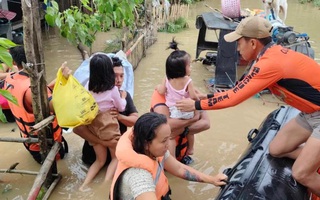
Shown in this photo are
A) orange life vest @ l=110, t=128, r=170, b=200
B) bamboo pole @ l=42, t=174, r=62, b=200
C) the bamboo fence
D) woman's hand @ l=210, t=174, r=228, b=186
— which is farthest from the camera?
the bamboo fence

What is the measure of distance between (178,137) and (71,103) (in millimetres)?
1236

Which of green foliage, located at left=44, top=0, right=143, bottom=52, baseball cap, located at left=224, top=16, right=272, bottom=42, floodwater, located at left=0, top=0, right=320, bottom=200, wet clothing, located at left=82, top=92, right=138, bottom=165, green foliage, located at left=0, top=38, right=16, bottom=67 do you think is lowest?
floodwater, located at left=0, top=0, right=320, bottom=200

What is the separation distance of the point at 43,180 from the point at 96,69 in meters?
1.13

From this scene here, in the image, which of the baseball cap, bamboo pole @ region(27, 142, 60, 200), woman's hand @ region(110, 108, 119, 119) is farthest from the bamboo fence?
the baseball cap

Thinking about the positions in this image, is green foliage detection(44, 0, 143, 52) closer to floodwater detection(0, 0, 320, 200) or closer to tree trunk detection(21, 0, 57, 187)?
floodwater detection(0, 0, 320, 200)

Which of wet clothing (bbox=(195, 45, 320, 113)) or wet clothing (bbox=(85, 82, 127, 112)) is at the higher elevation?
wet clothing (bbox=(195, 45, 320, 113))

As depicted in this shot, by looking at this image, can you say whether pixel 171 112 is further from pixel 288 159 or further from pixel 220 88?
pixel 220 88

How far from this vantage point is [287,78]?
2758 millimetres

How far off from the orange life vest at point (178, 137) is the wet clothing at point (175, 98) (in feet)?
0.27

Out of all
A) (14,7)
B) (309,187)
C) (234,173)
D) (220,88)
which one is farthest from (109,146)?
(14,7)

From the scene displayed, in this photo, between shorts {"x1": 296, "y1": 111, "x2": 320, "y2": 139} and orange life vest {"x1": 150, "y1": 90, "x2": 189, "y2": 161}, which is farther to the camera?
orange life vest {"x1": 150, "y1": 90, "x2": 189, "y2": 161}

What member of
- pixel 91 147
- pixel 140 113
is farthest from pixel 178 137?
pixel 140 113

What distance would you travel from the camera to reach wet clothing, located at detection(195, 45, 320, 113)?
8.96ft

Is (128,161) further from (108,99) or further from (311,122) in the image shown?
(311,122)
